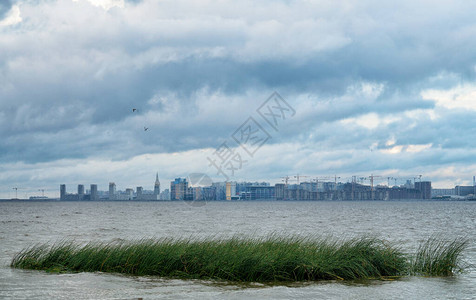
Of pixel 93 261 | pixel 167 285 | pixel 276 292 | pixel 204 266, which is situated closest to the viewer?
pixel 276 292

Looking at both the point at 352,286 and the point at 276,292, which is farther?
the point at 352,286

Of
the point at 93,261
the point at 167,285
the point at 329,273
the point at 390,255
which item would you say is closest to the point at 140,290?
the point at 167,285

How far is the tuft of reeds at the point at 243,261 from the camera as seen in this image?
66.5ft

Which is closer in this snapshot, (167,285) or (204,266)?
(167,285)

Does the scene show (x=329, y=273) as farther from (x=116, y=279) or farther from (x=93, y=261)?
(x=93, y=261)

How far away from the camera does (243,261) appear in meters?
Answer: 20.4

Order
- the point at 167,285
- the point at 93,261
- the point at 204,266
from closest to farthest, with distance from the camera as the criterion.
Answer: the point at 167,285
the point at 204,266
the point at 93,261

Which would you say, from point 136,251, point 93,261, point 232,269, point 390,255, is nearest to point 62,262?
point 93,261

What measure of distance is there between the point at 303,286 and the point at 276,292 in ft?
5.19

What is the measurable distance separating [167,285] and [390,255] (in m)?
10.3

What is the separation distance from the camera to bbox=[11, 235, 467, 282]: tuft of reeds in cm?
2028

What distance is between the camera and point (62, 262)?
22719mm

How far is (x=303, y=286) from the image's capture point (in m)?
19.2

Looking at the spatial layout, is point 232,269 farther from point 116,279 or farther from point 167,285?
point 116,279
